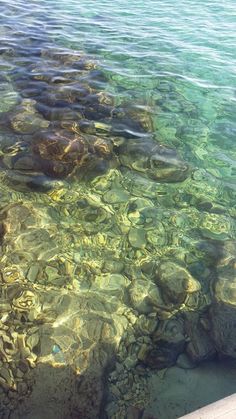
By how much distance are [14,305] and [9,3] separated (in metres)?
18.2

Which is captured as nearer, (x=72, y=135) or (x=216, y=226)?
(x=216, y=226)

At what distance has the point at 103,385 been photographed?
4246mm

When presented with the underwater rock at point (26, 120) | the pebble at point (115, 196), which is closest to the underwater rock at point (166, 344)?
the pebble at point (115, 196)

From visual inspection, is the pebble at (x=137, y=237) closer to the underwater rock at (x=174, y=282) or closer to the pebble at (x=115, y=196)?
the underwater rock at (x=174, y=282)

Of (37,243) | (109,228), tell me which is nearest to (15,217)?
(37,243)

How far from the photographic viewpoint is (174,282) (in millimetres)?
5391

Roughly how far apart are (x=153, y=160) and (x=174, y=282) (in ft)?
10.8

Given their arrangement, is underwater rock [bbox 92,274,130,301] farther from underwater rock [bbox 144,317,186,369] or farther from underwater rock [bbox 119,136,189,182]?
underwater rock [bbox 119,136,189,182]

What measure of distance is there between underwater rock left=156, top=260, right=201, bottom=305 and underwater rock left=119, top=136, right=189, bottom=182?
2.37 m

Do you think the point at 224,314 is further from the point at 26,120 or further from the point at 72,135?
the point at 26,120

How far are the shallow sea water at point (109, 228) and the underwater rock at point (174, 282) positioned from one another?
0.07 ft

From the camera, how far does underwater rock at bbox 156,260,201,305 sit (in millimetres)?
5234

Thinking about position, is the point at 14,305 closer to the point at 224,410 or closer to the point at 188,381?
the point at 188,381

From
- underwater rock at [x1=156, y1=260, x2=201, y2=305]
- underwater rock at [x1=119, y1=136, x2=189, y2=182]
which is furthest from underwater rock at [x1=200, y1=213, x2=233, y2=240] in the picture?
underwater rock at [x1=119, y1=136, x2=189, y2=182]
